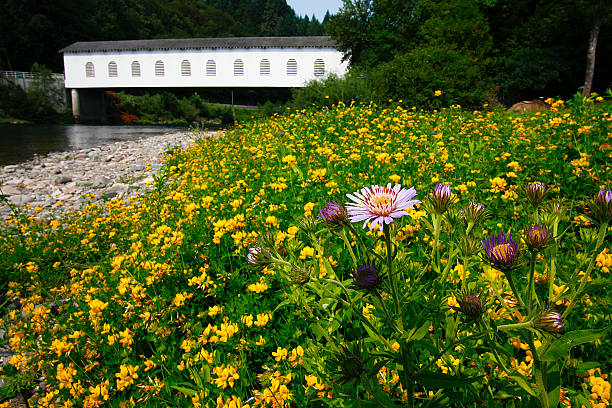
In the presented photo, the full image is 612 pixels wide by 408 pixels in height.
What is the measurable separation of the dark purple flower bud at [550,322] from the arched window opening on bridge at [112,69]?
33.4m

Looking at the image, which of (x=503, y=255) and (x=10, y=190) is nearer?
(x=503, y=255)

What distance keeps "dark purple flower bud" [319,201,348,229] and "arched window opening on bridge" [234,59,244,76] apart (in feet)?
90.5

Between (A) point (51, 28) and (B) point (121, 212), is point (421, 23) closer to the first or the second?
(B) point (121, 212)

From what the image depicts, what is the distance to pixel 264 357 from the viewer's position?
1.48 m

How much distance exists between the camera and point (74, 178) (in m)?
7.58

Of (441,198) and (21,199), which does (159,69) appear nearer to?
(21,199)

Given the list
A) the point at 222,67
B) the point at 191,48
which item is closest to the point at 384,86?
the point at 222,67

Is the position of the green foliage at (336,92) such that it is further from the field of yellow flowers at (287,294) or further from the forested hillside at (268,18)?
the forested hillside at (268,18)

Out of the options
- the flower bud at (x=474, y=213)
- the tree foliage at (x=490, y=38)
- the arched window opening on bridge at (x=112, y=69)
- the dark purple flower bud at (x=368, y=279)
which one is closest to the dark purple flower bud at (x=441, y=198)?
the flower bud at (x=474, y=213)

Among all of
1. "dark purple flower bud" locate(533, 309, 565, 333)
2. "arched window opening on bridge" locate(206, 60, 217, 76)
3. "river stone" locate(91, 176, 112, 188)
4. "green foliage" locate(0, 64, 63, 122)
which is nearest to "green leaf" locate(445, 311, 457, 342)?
"dark purple flower bud" locate(533, 309, 565, 333)

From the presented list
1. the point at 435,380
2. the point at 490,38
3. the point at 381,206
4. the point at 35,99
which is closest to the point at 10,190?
the point at 381,206

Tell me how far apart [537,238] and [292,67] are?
88.1 ft

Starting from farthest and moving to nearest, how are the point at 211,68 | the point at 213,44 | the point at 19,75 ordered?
the point at 19,75
the point at 211,68
the point at 213,44

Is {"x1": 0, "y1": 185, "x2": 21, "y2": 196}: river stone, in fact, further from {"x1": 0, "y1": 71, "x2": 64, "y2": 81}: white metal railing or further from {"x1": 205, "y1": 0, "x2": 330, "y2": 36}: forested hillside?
{"x1": 205, "y1": 0, "x2": 330, "y2": 36}: forested hillside
